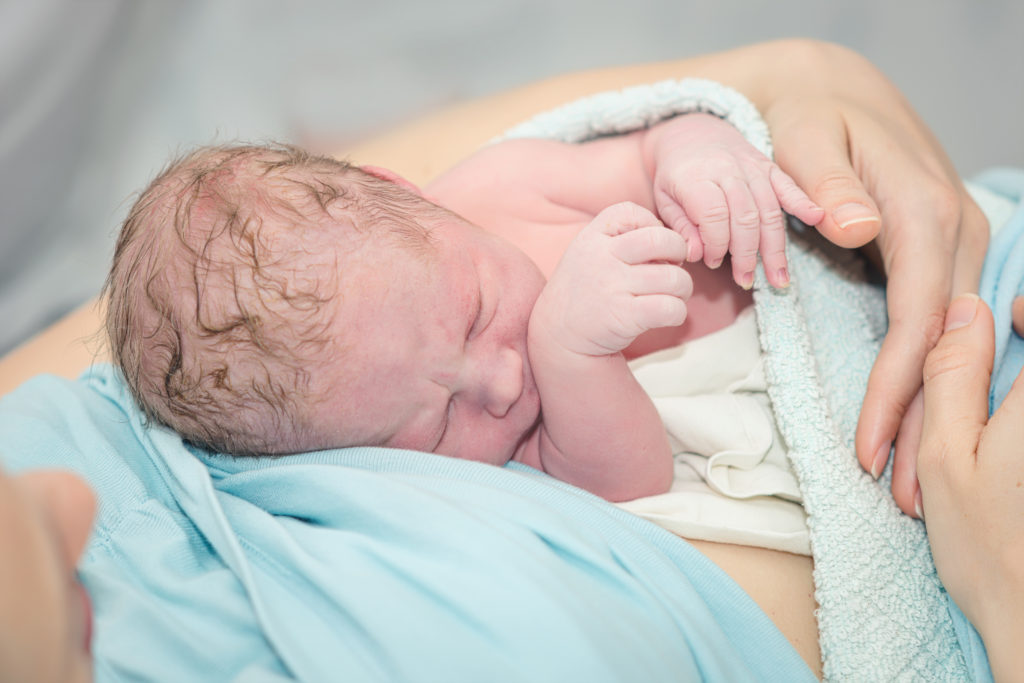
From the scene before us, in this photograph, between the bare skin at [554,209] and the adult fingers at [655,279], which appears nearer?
the adult fingers at [655,279]

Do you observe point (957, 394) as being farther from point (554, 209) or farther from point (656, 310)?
point (554, 209)

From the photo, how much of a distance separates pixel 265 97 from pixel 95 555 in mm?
1641

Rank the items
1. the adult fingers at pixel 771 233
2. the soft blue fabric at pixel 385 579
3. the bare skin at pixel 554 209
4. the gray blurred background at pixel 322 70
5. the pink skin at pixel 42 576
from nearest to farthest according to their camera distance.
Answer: the pink skin at pixel 42 576 < the soft blue fabric at pixel 385 579 < the adult fingers at pixel 771 233 < the bare skin at pixel 554 209 < the gray blurred background at pixel 322 70

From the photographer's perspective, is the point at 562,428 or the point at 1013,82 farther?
the point at 1013,82

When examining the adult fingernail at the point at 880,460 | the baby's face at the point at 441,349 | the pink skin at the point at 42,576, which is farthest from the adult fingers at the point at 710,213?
the pink skin at the point at 42,576

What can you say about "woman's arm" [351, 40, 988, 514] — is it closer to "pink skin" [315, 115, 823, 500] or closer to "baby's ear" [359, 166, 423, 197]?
"pink skin" [315, 115, 823, 500]

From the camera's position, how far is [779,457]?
1.11 meters

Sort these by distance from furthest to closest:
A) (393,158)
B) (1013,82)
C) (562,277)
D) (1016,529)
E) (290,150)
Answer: (1013,82)
(393,158)
(290,150)
(562,277)
(1016,529)

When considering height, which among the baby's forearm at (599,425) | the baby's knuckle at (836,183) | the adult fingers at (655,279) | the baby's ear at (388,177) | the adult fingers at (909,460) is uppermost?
the baby's ear at (388,177)

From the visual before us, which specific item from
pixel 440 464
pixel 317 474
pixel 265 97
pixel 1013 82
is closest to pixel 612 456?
pixel 440 464

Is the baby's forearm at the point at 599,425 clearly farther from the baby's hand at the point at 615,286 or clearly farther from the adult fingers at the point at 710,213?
the adult fingers at the point at 710,213

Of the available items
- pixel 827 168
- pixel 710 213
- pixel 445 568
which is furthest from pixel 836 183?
pixel 445 568

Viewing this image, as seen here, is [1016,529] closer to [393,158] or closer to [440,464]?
[440,464]

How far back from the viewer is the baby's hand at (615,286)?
884mm
